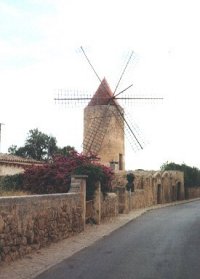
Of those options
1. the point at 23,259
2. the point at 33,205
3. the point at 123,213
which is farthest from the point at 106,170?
the point at 23,259

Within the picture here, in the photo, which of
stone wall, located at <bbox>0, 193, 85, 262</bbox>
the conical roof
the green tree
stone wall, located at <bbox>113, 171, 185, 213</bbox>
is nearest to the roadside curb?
stone wall, located at <bbox>0, 193, 85, 262</bbox>

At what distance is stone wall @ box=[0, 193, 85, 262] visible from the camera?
447 inches

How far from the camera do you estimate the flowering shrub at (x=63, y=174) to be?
2264 centimetres

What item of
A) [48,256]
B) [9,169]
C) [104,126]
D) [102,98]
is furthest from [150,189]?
[48,256]

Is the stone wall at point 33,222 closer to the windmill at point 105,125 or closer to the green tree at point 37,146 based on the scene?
the windmill at point 105,125

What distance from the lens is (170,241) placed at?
49.7ft

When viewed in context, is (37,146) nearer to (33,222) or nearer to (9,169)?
(9,169)

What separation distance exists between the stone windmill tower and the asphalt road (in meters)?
24.1

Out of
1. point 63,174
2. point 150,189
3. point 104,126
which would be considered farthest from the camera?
point 150,189

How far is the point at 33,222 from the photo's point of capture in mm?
13117

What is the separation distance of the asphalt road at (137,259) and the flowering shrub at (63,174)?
5568mm

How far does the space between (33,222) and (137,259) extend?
2.92m

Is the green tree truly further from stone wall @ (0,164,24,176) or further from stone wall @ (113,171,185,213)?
stone wall @ (0,164,24,176)

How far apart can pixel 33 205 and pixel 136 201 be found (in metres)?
24.5
